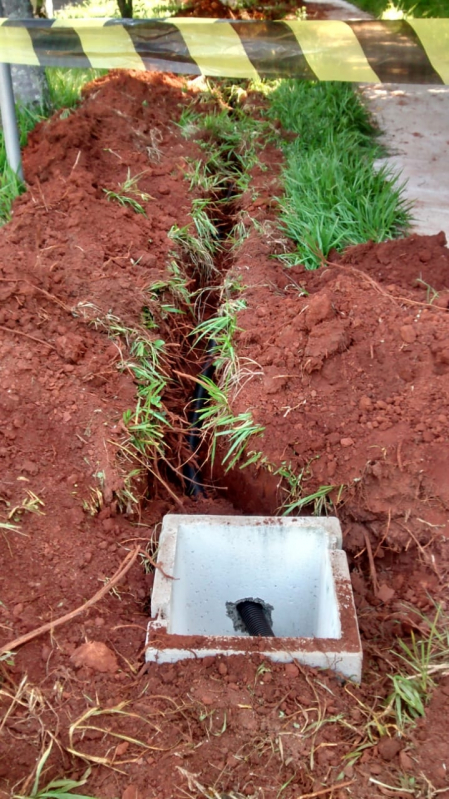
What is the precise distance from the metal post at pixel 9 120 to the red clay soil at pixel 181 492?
14 cm

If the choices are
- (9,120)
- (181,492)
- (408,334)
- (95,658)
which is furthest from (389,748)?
(9,120)

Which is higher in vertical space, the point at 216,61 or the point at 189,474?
the point at 216,61

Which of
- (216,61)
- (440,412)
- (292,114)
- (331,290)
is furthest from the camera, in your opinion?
→ (292,114)

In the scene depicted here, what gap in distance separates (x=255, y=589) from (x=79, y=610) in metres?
0.83

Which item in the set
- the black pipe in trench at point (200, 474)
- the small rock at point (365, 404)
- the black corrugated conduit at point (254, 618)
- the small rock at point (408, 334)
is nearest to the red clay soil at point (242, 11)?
the black pipe in trench at point (200, 474)

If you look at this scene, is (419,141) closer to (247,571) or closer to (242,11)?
(247,571)

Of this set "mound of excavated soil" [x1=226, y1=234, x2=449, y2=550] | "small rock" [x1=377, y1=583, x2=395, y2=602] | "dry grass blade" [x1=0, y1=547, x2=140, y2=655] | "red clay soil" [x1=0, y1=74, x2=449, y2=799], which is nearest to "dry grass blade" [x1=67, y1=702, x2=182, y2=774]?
"red clay soil" [x1=0, y1=74, x2=449, y2=799]

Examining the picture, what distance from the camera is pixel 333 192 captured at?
141 inches

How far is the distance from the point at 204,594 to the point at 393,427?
981 mm

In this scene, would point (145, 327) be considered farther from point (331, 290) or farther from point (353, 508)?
point (353, 508)

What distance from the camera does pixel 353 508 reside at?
7.83 feet

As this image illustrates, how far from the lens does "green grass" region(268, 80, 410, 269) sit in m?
3.34

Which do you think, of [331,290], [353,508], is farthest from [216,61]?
[353,508]

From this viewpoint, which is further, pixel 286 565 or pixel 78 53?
pixel 78 53
